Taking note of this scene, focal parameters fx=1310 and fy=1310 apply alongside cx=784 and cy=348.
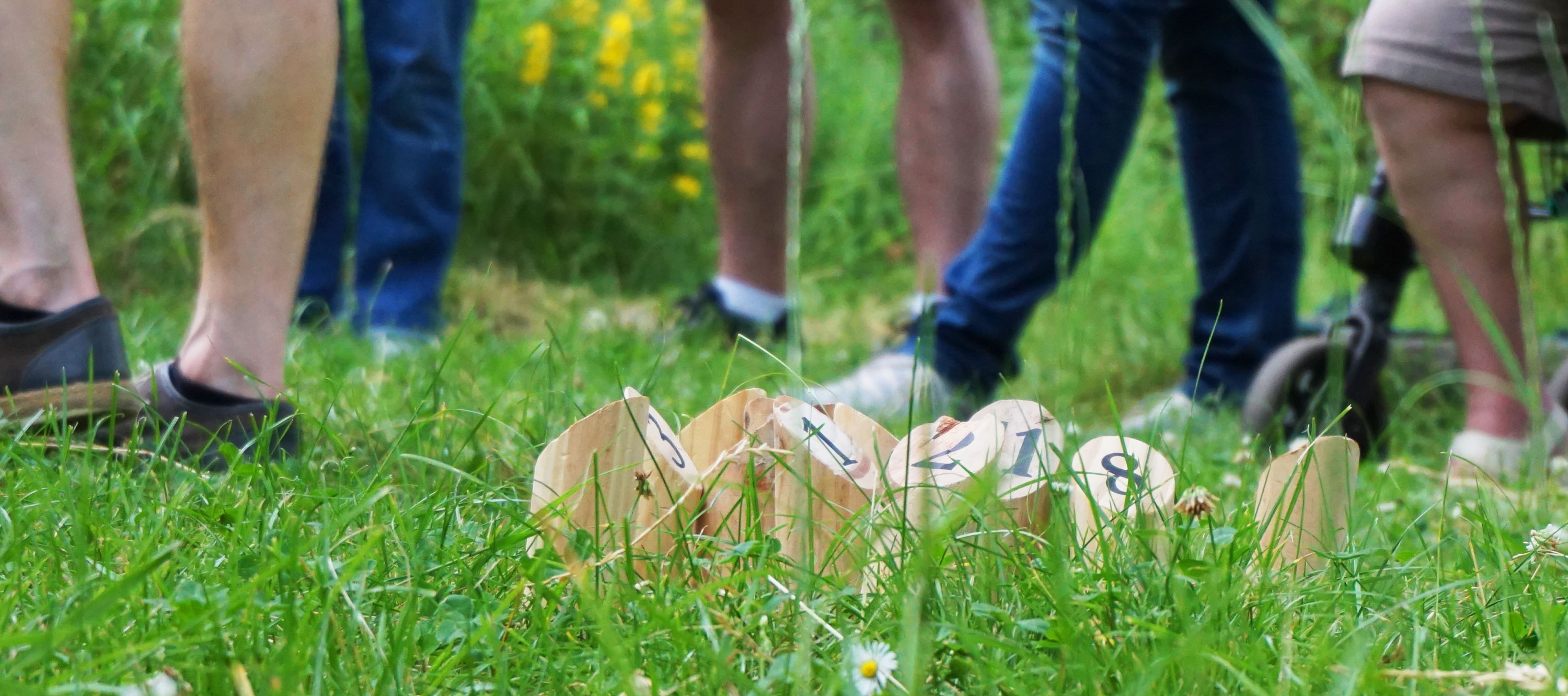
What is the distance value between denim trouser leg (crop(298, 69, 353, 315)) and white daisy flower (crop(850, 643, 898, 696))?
2.63 meters

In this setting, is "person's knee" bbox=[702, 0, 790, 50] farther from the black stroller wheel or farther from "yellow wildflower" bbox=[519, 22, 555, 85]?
"yellow wildflower" bbox=[519, 22, 555, 85]

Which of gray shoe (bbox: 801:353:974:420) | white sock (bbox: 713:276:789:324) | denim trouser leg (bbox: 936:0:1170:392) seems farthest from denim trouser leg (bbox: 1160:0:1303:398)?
white sock (bbox: 713:276:789:324)

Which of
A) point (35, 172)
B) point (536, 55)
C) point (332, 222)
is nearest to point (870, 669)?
point (35, 172)

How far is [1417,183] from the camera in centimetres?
186

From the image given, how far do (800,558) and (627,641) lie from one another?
22 centimetres

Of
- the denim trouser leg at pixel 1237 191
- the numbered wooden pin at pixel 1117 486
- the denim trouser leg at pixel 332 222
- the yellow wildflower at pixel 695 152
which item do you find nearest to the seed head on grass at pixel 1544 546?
the numbered wooden pin at pixel 1117 486

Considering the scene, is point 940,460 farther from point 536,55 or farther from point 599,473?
point 536,55

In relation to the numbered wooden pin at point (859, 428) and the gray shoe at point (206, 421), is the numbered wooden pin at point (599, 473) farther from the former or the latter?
the gray shoe at point (206, 421)

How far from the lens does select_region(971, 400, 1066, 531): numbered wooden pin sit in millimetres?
977

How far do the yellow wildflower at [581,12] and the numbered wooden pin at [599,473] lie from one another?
3775 millimetres

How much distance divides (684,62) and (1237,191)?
2930 mm

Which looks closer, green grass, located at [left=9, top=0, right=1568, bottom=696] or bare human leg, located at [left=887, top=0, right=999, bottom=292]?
green grass, located at [left=9, top=0, right=1568, bottom=696]

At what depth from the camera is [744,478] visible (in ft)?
3.29

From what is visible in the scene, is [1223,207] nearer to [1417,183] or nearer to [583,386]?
[1417,183]
